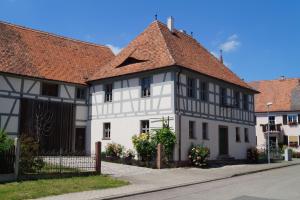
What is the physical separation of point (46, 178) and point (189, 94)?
1276cm

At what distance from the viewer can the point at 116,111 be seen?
1109 inches

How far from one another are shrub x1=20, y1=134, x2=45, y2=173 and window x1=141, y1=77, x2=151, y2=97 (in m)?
10.9

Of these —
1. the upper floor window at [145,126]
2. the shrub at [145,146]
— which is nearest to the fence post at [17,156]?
the shrub at [145,146]

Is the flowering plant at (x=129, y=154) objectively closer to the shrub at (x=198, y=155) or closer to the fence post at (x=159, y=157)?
the fence post at (x=159, y=157)

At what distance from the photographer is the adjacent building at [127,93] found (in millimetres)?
25500

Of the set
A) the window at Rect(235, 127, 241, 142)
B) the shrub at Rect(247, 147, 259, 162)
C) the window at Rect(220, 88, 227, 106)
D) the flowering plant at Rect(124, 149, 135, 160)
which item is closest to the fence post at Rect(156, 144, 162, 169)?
the flowering plant at Rect(124, 149, 135, 160)

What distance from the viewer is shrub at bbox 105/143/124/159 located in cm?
2648

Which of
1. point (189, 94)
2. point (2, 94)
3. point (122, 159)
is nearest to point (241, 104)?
point (189, 94)

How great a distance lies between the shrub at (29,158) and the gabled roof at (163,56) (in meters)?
10.9

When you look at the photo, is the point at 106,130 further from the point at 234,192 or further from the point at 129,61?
the point at 234,192

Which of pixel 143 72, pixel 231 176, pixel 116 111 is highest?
pixel 143 72

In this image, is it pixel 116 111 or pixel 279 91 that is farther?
pixel 279 91

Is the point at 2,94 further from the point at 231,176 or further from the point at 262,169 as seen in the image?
the point at 262,169

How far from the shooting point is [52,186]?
48.0ft
